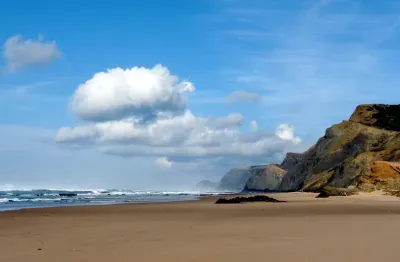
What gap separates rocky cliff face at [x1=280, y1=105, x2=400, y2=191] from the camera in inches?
3019

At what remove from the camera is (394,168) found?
181 feet

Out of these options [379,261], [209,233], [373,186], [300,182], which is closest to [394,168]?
[373,186]

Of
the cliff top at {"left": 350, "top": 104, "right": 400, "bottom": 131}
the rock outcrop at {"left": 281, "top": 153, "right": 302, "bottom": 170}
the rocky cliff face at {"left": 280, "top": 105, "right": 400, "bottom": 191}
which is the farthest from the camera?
the rock outcrop at {"left": 281, "top": 153, "right": 302, "bottom": 170}

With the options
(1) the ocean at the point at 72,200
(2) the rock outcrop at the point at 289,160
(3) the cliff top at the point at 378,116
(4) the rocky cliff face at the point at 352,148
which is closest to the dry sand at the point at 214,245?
(1) the ocean at the point at 72,200

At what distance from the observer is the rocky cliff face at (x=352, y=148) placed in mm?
76688

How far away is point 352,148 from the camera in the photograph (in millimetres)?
95438

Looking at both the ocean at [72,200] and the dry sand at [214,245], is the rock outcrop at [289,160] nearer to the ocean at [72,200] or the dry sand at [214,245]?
the ocean at [72,200]

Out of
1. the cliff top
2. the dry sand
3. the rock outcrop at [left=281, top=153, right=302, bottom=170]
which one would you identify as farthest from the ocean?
the rock outcrop at [left=281, top=153, right=302, bottom=170]

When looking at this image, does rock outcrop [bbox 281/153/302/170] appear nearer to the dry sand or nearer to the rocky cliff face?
the rocky cliff face

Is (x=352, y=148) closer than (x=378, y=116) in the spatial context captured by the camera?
Yes

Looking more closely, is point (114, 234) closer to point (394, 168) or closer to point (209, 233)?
point (209, 233)

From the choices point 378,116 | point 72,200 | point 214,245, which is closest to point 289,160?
point 378,116

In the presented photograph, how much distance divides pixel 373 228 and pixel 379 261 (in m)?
5.93

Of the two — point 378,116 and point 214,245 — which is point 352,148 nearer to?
point 378,116
